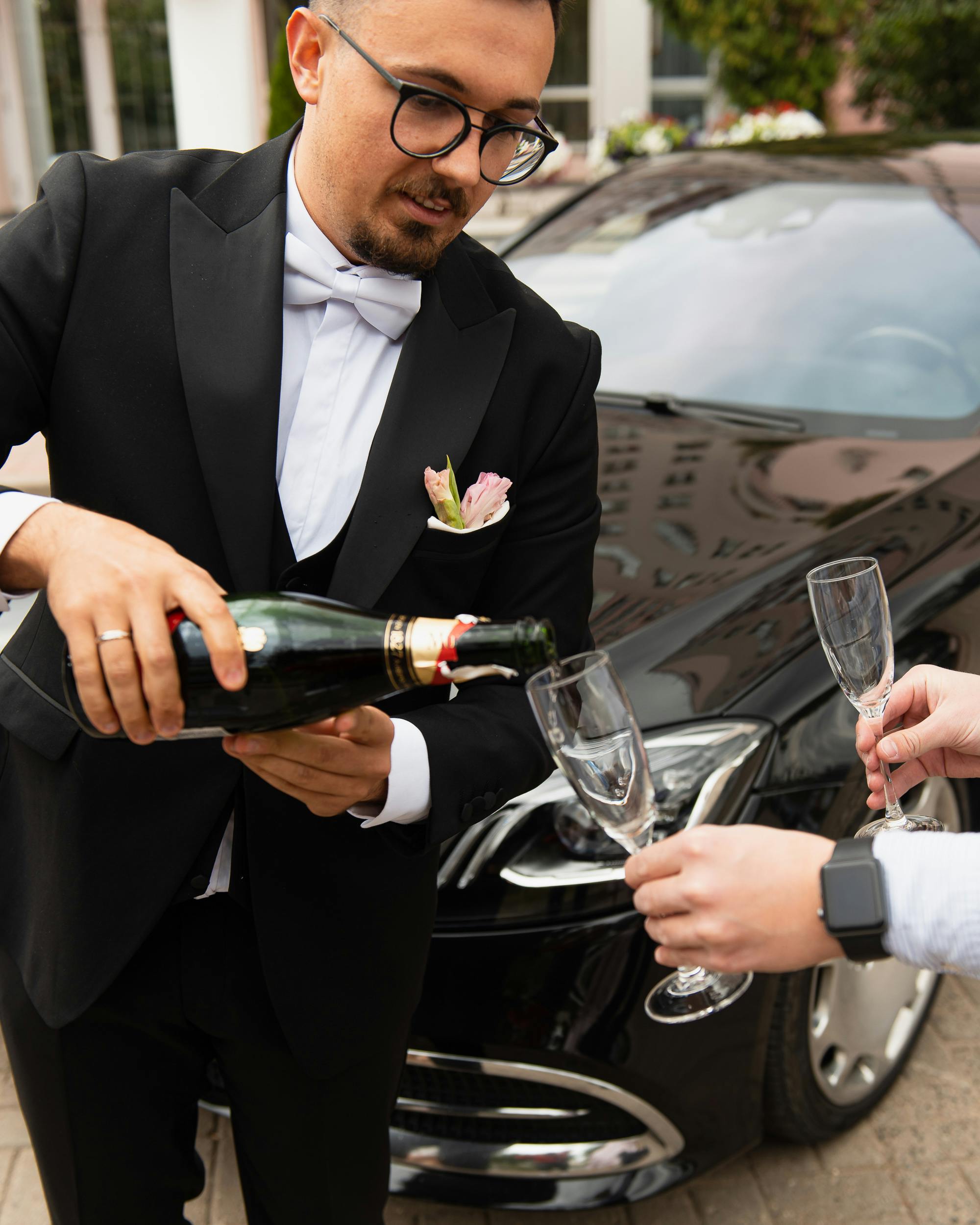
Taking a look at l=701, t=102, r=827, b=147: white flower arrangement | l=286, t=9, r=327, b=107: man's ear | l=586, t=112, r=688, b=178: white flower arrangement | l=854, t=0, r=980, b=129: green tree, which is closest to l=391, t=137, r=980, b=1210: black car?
l=286, t=9, r=327, b=107: man's ear

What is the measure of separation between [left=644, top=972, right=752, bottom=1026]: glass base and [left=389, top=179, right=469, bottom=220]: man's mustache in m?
1.09

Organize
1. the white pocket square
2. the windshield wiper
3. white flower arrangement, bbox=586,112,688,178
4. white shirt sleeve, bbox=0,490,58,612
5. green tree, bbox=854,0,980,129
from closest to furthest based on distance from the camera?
white shirt sleeve, bbox=0,490,58,612, the white pocket square, the windshield wiper, white flower arrangement, bbox=586,112,688,178, green tree, bbox=854,0,980,129

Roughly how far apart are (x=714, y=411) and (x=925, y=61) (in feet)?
30.8

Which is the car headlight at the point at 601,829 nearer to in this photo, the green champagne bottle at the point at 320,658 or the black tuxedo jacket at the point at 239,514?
the black tuxedo jacket at the point at 239,514

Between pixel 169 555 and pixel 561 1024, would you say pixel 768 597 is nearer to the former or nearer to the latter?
pixel 561 1024

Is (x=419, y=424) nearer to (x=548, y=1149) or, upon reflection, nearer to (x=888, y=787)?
(x=888, y=787)

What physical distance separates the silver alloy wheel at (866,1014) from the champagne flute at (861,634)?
2.81ft

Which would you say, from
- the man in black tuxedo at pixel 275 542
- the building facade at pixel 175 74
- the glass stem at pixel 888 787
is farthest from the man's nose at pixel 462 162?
the building facade at pixel 175 74

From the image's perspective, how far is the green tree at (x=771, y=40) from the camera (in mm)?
12266

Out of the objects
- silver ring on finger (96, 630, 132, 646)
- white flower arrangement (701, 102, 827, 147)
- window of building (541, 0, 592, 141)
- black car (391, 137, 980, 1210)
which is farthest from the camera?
window of building (541, 0, 592, 141)

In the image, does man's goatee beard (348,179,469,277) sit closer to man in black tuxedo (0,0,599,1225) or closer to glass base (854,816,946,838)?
man in black tuxedo (0,0,599,1225)

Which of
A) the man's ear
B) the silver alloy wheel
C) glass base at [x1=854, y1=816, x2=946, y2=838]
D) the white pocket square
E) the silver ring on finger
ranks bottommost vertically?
the silver alloy wheel

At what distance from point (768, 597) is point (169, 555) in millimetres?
1568

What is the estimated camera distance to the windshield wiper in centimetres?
324
